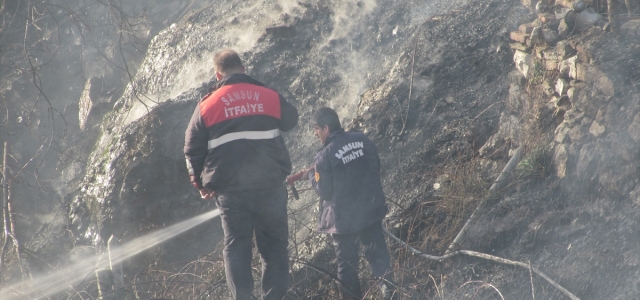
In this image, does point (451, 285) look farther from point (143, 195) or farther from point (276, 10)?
point (276, 10)

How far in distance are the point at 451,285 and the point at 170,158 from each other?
4.44 m

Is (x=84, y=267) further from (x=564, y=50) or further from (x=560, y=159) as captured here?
(x=564, y=50)

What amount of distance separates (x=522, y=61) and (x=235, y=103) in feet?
11.3

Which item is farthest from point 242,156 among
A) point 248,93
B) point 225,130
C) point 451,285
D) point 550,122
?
point 550,122

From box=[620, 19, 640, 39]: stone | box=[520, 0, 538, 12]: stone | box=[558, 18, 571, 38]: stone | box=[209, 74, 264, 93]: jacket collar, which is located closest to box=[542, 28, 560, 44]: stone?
box=[558, 18, 571, 38]: stone

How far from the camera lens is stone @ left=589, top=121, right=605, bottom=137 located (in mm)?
4633

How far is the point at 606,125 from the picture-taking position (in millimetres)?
4598

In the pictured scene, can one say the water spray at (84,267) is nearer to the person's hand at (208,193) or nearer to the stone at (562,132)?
the person's hand at (208,193)

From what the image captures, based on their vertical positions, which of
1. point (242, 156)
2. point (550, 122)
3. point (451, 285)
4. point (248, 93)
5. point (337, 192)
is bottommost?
point (451, 285)

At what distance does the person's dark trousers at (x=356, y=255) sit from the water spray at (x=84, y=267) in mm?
2415

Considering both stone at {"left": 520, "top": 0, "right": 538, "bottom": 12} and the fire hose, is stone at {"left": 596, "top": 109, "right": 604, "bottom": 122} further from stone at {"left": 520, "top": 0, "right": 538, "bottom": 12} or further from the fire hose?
the fire hose

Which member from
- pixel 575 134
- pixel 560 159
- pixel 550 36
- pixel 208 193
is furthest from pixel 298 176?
pixel 550 36

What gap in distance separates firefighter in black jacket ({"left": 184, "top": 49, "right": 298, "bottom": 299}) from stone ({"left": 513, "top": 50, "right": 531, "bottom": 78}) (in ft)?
9.76

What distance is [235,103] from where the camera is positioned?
4.19 m
